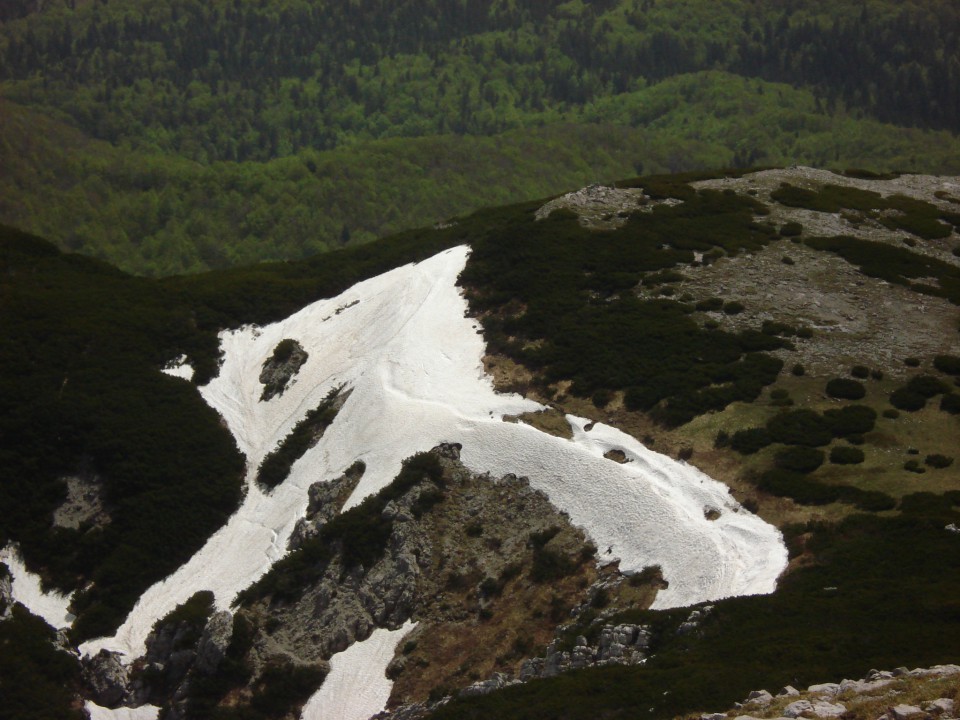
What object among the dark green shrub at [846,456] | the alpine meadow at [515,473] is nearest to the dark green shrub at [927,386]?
the alpine meadow at [515,473]

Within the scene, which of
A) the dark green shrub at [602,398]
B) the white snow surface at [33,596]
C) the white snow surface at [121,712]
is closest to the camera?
the white snow surface at [121,712]

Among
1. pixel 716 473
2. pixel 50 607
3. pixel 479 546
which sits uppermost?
pixel 716 473

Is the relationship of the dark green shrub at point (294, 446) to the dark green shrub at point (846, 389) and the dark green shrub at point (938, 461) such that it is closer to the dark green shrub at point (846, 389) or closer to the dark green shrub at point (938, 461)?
the dark green shrub at point (846, 389)

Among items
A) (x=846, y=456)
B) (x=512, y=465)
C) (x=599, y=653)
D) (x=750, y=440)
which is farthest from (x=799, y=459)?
(x=599, y=653)

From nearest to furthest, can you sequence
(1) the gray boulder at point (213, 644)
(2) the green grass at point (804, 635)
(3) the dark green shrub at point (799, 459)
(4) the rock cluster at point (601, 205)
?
1. (2) the green grass at point (804, 635)
2. (3) the dark green shrub at point (799, 459)
3. (1) the gray boulder at point (213, 644)
4. (4) the rock cluster at point (601, 205)

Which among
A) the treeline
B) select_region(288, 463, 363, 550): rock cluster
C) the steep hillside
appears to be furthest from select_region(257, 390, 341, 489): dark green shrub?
select_region(288, 463, 363, 550): rock cluster

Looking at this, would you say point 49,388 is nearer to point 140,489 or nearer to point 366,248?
point 140,489

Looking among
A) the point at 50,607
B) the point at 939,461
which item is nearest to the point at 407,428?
the point at 50,607
